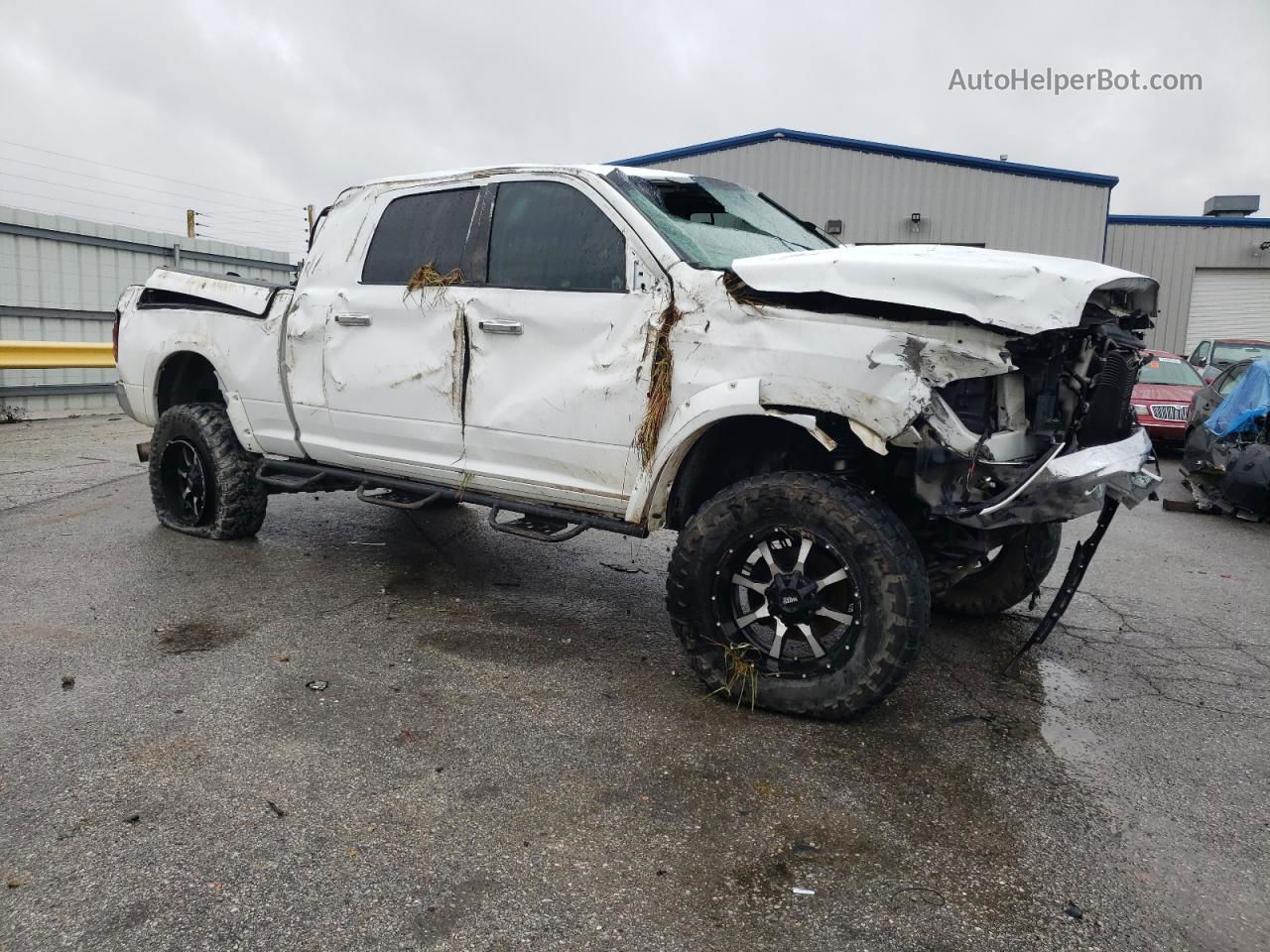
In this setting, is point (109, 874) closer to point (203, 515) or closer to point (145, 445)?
point (203, 515)

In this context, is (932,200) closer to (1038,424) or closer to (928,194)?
(928,194)

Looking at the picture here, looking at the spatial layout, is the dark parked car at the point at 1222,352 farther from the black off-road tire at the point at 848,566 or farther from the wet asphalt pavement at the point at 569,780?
the black off-road tire at the point at 848,566

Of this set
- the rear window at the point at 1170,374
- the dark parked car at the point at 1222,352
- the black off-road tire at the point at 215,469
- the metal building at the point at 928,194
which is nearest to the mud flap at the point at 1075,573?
the black off-road tire at the point at 215,469

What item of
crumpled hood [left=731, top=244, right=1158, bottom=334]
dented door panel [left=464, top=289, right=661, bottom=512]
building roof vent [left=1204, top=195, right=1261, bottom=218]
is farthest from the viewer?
building roof vent [left=1204, top=195, right=1261, bottom=218]

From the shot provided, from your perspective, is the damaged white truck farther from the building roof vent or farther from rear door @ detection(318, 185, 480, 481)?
the building roof vent

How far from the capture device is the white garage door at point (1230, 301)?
23.0 m

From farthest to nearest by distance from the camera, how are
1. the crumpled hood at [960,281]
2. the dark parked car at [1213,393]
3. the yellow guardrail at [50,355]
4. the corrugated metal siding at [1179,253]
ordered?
the corrugated metal siding at [1179,253], the yellow guardrail at [50,355], the dark parked car at [1213,393], the crumpled hood at [960,281]

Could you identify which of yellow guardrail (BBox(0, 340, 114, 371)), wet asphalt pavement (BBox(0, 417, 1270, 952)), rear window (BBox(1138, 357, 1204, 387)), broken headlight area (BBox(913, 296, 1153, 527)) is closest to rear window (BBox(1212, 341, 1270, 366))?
rear window (BBox(1138, 357, 1204, 387))

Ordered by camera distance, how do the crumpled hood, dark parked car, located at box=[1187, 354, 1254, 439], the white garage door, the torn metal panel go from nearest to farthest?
the crumpled hood, the torn metal panel, dark parked car, located at box=[1187, 354, 1254, 439], the white garage door

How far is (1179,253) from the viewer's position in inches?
906

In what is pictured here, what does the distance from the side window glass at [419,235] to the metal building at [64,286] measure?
28.9 ft

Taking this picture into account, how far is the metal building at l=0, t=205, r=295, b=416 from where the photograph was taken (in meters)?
11.6

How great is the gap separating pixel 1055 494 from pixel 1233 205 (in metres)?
27.4

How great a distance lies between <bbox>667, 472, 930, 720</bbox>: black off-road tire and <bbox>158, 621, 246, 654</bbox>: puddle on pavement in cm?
203
